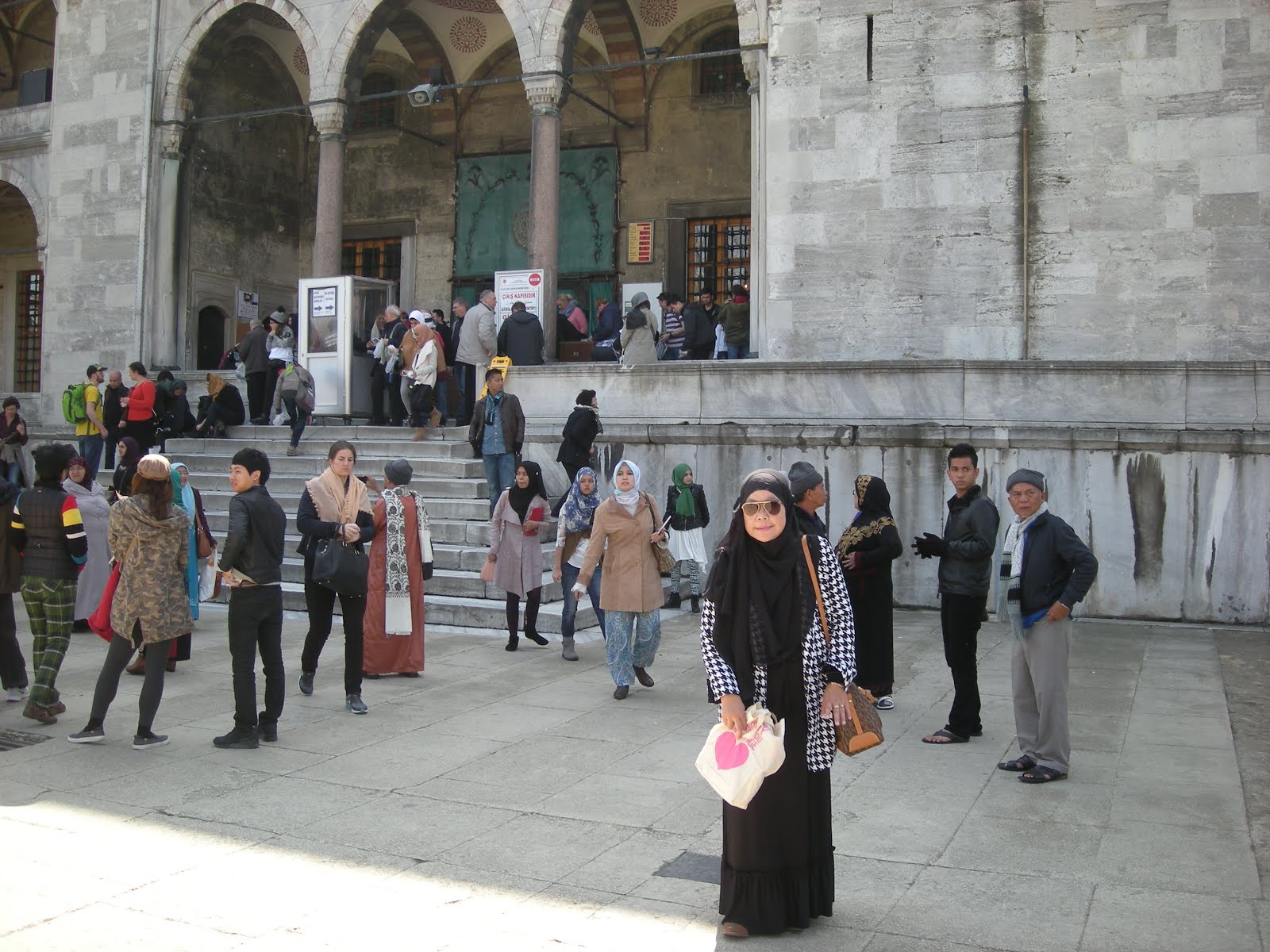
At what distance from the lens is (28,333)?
967 inches

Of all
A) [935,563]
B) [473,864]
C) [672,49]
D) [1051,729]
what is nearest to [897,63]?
[935,563]

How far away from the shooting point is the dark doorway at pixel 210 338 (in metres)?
20.6

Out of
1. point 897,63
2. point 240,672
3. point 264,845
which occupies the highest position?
point 897,63

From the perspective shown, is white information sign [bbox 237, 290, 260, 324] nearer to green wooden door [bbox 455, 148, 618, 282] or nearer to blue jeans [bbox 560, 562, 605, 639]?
green wooden door [bbox 455, 148, 618, 282]

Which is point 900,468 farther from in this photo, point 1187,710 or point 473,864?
point 473,864

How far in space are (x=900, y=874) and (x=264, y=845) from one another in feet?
9.29

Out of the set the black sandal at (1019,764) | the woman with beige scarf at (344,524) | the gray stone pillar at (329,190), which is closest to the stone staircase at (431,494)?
the gray stone pillar at (329,190)

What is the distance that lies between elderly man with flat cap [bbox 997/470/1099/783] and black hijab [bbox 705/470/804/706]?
2439mm

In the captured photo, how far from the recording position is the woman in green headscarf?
11.9 m

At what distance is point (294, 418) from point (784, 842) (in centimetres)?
1183

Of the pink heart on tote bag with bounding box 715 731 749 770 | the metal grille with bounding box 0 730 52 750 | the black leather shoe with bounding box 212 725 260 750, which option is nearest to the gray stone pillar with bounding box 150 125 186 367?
the metal grille with bounding box 0 730 52 750

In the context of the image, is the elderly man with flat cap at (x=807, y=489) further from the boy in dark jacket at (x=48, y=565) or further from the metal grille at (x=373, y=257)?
the metal grille at (x=373, y=257)

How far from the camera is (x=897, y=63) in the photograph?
45.1 ft

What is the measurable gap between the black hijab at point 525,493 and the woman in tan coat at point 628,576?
4.74 feet
